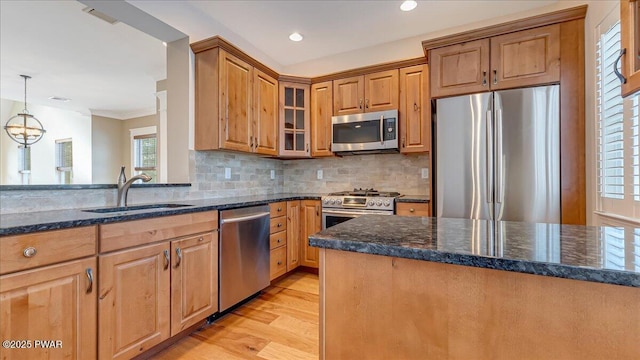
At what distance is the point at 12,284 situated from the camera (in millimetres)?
1149

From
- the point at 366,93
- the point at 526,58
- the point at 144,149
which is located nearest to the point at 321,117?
the point at 366,93

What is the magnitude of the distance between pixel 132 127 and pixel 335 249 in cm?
617

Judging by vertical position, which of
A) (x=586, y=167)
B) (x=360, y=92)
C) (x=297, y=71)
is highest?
(x=297, y=71)

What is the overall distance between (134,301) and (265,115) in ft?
7.17

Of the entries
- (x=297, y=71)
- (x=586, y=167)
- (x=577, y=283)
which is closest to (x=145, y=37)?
(x=297, y=71)

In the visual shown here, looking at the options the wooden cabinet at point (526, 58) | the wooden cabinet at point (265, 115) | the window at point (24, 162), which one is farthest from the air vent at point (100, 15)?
the wooden cabinet at point (526, 58)

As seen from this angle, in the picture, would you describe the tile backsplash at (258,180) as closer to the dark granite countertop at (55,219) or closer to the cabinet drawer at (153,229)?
the dark granite countertop at (55,219)

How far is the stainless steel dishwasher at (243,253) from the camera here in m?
2.21

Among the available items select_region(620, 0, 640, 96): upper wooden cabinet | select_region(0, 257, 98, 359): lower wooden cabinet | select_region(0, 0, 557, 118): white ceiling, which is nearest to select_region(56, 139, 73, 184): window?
select_region(0, 0, 557, 118): white ceiling

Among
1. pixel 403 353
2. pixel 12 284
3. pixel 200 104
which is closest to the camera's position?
pixel 403 353

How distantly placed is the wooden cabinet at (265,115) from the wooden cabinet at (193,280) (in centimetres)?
128

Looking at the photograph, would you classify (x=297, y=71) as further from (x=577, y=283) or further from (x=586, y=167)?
(x=577, y=283)

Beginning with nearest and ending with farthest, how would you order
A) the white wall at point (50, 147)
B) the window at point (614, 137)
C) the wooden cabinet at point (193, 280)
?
1. the window at point (614, 137)
2. the wooden cabinet at point (193, 280)
3. the white wall at point (50, 147)

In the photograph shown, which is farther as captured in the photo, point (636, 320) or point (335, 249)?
point (335, 249)
